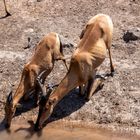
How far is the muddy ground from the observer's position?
460 inches

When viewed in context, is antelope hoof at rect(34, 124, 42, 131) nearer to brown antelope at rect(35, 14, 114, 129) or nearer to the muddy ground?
brown antelope at rect(35, 14, 114, 129)

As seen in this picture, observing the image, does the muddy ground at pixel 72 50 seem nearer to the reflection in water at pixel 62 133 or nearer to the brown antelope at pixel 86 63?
the reflection in water at pixel 62 133

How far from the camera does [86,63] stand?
11398 millimetres

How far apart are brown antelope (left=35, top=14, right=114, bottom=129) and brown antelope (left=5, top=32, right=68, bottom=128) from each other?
0.69 m

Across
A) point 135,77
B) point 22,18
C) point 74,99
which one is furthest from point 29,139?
point 22,18

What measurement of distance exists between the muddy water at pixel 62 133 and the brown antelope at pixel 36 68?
0.30m

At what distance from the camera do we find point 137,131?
1101 cm

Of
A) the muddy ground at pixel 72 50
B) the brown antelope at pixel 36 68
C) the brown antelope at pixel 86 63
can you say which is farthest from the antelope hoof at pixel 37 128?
the brown antelope at pixel 36 68

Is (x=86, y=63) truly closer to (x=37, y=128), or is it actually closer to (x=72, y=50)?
(x=37, y=128)

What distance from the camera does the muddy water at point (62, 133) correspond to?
11086 mm

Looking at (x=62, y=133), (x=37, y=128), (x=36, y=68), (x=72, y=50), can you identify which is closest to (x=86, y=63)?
(x=36, y=68)

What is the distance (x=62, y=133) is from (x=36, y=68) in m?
1.71

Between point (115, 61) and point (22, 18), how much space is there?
4.18 metres

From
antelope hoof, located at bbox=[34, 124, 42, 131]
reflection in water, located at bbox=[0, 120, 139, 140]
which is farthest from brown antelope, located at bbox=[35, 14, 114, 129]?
reflection in water, located at bbox=[0, 120, 139, 140]
